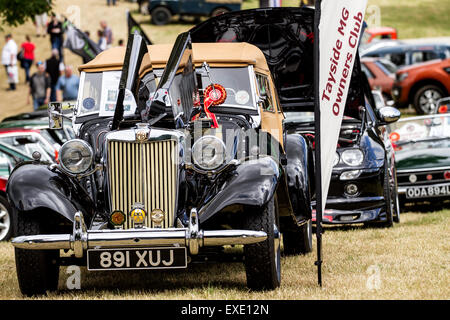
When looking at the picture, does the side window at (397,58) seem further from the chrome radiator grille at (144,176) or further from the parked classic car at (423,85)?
the chrome radiator grille at (144,176)

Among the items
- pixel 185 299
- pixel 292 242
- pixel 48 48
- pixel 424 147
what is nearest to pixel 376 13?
pixel 48 48

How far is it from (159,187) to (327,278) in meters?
1.64

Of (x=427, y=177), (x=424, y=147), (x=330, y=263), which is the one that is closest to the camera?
(x=330, y=263)

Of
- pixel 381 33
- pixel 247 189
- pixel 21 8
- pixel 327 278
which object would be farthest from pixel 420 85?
pixel 247 189

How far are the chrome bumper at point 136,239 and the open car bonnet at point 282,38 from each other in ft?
15.3

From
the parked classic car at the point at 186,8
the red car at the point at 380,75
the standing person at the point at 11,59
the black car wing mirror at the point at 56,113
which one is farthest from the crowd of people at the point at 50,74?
the black car wing mirror at the point at 56,113

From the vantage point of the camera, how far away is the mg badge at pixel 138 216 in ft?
22.3

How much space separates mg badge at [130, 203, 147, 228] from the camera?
22.3 ft

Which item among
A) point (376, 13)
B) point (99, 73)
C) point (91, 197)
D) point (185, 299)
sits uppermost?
point (99, 73)

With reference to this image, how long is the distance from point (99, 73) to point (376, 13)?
4026 centimetres

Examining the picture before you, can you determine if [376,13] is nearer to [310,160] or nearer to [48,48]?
[48,48]

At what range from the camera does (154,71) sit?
25.5 ft

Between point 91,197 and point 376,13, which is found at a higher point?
point 91,197

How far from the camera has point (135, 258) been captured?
21.2 ft
